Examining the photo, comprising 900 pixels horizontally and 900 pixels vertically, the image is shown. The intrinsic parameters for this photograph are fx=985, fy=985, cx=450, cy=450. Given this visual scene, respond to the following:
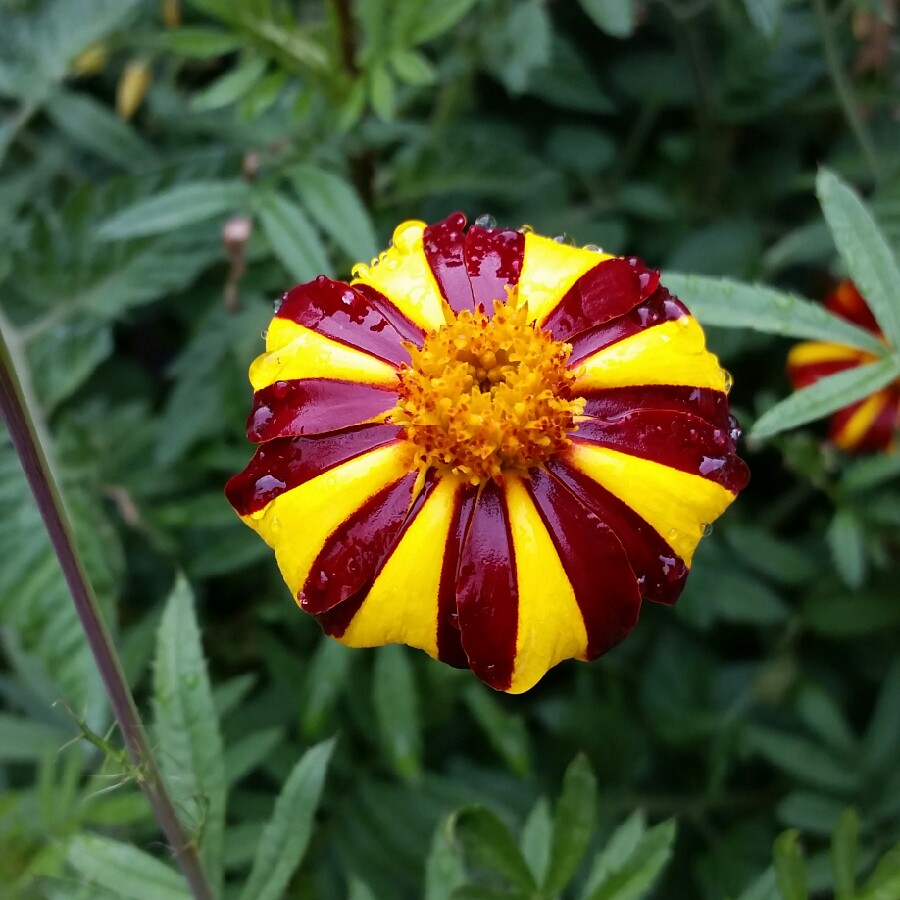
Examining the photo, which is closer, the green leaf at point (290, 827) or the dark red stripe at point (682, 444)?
the dark red stripe at point (682, 444)

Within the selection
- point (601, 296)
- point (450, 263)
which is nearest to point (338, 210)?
point (450, 263)

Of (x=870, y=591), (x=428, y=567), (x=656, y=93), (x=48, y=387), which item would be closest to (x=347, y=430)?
(x=428, y=567)

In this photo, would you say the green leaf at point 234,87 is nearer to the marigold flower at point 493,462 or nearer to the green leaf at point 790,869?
the marigold flower at point 493,462

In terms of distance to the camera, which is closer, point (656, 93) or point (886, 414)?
point (886, 414)

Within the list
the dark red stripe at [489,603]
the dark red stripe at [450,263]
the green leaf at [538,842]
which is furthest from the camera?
the green leaf at [538,842]

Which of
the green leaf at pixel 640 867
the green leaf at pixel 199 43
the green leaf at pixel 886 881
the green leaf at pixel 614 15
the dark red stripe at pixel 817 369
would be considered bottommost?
the green leaf at pixel 886 881

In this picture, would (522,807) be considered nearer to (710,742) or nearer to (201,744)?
(710,742)

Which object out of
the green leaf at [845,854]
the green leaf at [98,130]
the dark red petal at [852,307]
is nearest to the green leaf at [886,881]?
the green leaf at [845,854]
